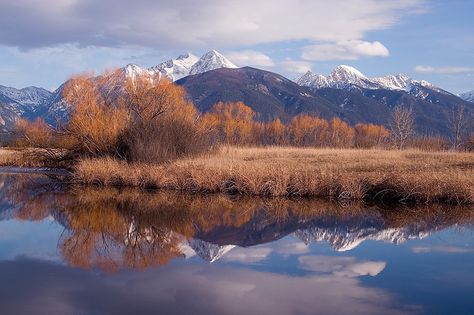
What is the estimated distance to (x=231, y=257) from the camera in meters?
13.5

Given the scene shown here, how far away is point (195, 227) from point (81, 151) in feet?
54.3

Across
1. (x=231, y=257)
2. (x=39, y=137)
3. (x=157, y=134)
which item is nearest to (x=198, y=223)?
(x=231, y=257)

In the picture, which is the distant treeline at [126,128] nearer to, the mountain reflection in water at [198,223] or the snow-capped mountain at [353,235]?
the mountain reflection in water at [198,223]

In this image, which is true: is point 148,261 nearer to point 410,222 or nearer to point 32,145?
point 410,222

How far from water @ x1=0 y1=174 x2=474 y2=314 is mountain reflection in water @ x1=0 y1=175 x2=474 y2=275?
0.04m

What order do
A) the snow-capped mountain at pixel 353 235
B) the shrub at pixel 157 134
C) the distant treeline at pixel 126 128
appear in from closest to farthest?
1. the snow-capped mountain at pixel 353 235
2. the shrub at pixel 157 134
3. the distant treeline at pixel 126 128

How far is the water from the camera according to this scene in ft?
32.4

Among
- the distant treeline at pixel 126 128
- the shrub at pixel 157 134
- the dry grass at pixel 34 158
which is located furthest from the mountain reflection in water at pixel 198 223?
the dry grass at pixel 34 158

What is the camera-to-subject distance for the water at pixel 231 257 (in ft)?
32.4

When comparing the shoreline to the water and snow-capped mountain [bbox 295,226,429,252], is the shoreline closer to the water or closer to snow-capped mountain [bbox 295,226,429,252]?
the water

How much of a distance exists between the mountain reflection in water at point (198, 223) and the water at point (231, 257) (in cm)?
4

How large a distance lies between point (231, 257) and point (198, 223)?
179 inches

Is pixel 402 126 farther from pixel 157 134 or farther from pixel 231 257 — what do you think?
pixel 231 257

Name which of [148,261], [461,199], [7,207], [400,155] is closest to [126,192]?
[7,207]
